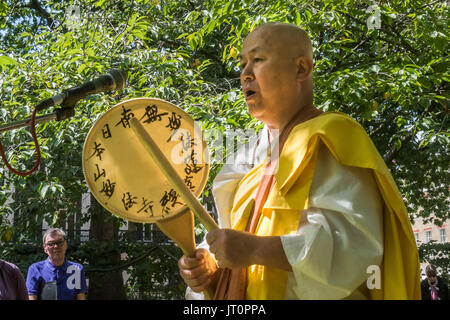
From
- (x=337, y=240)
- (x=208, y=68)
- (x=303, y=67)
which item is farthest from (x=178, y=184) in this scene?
(x=208, y=68)

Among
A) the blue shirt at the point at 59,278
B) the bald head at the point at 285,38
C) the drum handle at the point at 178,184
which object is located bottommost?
the blue shirt at the point at 59,278

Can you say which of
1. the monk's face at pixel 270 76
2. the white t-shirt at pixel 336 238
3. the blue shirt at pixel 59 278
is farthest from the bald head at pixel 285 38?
the blue shirt at pixel 59 278

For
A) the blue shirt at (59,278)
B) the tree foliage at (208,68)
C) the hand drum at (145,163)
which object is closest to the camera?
the hand drum at (145,163)

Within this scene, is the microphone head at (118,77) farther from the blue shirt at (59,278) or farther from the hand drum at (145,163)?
the blue shirt at (59,278)

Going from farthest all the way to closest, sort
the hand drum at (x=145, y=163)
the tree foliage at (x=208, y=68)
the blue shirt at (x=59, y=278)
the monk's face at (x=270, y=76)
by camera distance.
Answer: the tree foliage at (x=208, y=68), the blue shirt at (x=59, y=278), the monk's face at (x=270, y=76), the hand drum at (x=145, y=163)

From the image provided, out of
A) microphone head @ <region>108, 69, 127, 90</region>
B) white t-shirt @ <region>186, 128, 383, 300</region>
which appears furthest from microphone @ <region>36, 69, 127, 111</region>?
white t-shirt @ <region>186, 128, 383, 300</region>

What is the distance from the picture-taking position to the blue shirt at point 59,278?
4688mm

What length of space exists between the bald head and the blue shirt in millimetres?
3609

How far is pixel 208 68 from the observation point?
7.92 metres

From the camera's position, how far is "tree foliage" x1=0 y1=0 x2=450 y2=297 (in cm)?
488

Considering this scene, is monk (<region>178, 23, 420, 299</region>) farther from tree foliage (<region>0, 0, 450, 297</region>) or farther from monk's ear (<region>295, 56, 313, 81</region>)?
tree foliage (<region>0, 0, 450, 297</region>)

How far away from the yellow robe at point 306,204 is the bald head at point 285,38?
319 millimetres

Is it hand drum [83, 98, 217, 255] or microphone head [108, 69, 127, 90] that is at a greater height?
microphone head [108, 69, 127, 90]
